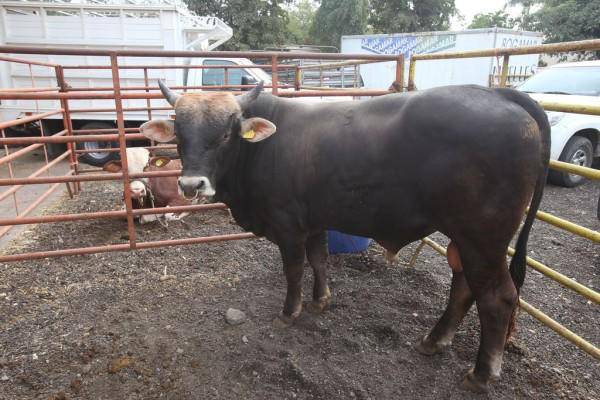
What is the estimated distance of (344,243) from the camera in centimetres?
425

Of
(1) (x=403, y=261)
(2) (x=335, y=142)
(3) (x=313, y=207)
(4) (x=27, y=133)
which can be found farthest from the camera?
(4) (x=27, y=133)

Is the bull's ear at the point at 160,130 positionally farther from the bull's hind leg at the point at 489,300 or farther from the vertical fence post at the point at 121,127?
the bull's hind leg at the point at 489,300

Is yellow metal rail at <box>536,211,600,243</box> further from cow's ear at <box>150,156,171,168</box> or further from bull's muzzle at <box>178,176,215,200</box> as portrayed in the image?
cow's ear at <box>150,156,171,168</box>

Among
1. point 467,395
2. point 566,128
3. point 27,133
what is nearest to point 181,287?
point 467,395

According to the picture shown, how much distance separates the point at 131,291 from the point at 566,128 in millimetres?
6643

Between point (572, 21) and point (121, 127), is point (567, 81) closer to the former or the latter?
point (121, 127)

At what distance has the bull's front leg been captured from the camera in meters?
2.96

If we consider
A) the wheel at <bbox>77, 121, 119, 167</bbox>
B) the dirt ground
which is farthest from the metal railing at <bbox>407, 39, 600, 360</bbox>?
the wheel at <bbox>77, 121, 119, 167</bbox>

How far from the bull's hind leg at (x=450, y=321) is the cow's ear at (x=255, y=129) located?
5.05 ft

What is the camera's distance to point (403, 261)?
4.21 m

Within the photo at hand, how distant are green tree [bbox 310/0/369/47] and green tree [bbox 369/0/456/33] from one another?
1442 mm

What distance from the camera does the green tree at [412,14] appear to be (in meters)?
28.4

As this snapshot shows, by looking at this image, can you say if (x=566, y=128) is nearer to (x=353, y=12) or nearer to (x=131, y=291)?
(x=131, y=291)

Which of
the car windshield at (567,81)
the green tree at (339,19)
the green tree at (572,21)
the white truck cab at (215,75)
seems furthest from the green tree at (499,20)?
the white truck cab at (215,75)
